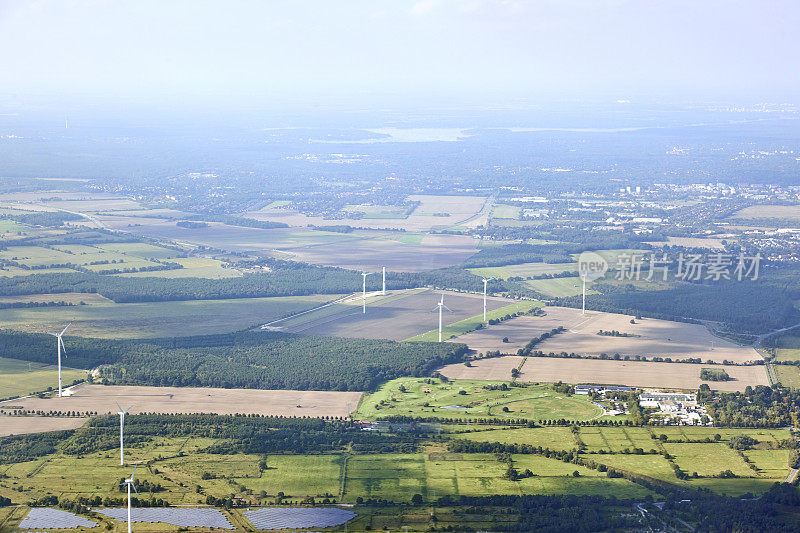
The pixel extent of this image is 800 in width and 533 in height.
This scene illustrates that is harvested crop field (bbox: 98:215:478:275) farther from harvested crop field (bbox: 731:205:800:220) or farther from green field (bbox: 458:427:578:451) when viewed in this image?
green field (bbox: 458:427:578:451)

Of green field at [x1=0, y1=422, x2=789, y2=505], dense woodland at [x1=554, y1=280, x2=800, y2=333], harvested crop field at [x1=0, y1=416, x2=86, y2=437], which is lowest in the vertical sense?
green field at [x1=0, y1=422, x2=789, y2=505]

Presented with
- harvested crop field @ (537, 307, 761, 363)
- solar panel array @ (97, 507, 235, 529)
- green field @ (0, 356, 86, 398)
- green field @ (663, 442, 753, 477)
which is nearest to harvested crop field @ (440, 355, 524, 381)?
harvested crop field @ (537, 307, 761, 363)

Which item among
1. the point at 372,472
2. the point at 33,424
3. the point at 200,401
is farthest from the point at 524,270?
the point at 33,424

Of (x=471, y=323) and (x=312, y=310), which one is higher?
(x=312, y=310)

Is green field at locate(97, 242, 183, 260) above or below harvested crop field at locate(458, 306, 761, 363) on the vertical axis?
above

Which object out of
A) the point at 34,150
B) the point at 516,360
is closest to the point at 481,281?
the point at 516,360

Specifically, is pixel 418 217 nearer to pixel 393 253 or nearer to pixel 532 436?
pixel 393 253
